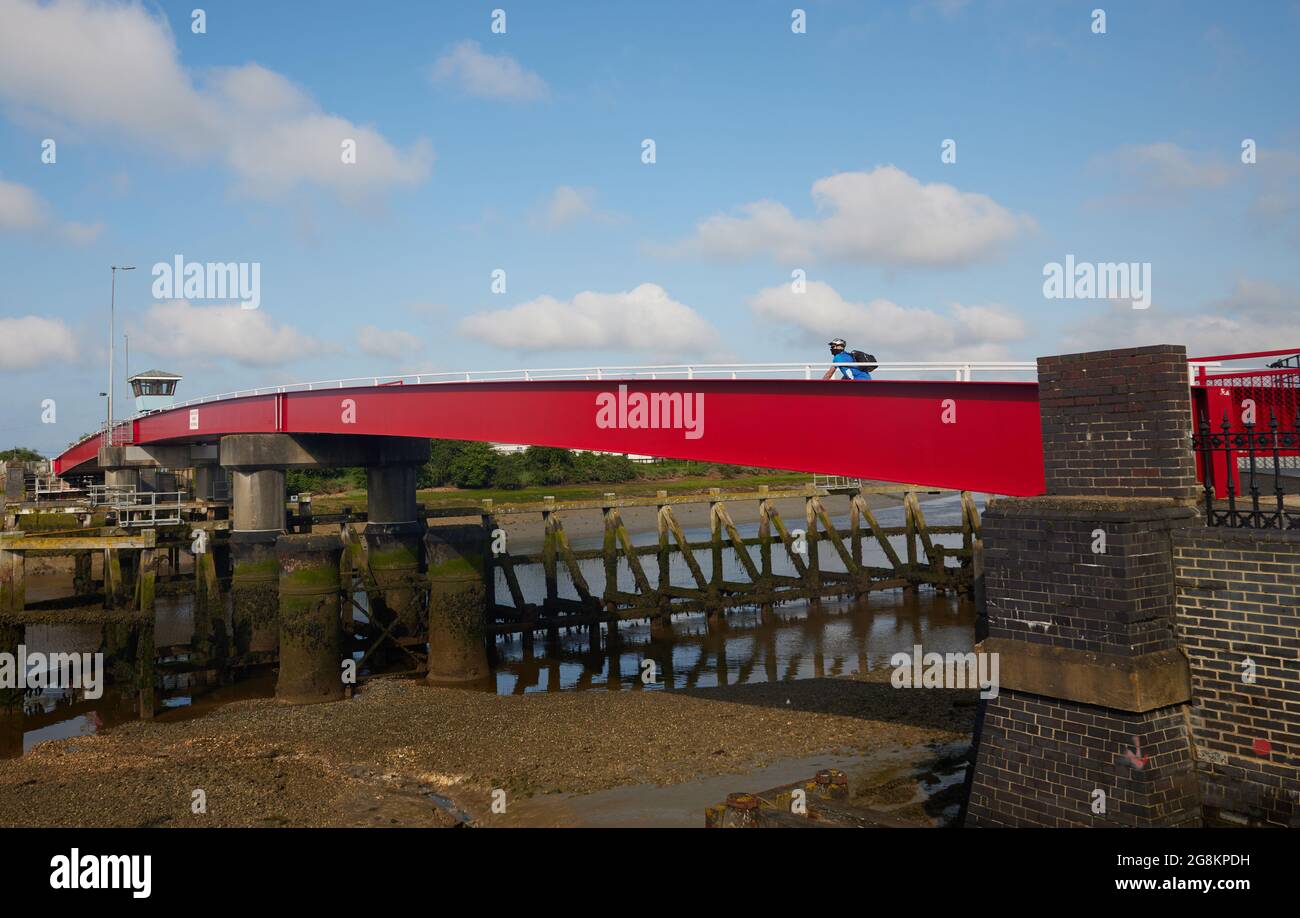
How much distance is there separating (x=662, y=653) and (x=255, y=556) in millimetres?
10175

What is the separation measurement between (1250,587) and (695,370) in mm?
7728

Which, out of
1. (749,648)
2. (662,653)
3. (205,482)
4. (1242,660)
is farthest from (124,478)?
(1242,660)

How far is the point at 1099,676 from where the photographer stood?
23.5 ft

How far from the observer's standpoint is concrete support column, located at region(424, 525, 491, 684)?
19.9 m

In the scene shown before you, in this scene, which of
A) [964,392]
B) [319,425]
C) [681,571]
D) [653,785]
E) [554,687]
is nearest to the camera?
[964,392]

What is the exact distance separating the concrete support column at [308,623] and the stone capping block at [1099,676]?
48.7 feet

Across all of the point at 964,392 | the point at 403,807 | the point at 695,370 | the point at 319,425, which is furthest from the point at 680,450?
the point at 319,425

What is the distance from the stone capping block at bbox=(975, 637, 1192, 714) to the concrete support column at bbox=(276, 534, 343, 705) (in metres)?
14.8

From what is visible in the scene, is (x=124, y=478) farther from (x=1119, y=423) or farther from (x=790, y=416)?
(x=1119, y=423)

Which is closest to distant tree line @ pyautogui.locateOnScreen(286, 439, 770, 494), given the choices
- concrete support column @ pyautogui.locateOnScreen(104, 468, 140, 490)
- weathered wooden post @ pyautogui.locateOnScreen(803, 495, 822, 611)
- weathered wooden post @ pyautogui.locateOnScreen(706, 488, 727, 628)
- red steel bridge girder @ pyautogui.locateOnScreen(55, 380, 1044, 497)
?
concrete support column @ pyautogui.locateOnScreen(104, 468, 140, 490)

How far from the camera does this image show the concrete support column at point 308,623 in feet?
61.1

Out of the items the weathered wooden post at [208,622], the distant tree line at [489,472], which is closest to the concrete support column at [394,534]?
the weathered wooden post at [208,622]

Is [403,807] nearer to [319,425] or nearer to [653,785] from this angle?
[653,785]

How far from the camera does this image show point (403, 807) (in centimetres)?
1202
